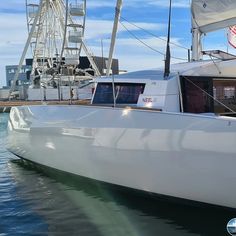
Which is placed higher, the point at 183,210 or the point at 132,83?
the point at 132,83

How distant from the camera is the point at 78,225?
664cm

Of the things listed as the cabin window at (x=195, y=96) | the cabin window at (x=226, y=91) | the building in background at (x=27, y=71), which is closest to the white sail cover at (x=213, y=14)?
the cabin window at (x=226, y=91)

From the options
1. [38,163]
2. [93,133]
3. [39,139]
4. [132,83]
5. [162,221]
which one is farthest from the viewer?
[38,163]

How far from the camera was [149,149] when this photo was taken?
22.1ft

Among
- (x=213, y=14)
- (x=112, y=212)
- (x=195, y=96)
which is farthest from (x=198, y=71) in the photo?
(x=112, y=212)

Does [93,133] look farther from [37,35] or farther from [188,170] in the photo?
[37,35]

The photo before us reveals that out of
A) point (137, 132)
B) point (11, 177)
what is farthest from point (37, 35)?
point (137, 132)

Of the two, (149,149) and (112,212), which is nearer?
(149,149)

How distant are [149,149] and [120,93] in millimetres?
1999

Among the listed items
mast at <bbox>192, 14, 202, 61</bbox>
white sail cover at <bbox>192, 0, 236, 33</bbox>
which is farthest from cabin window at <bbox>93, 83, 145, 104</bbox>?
white sail cover at <bbox>192, 0, 236, 33</bbox>

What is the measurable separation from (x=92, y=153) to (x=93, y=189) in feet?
3.23

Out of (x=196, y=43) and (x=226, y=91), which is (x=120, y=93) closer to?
(x=196, y=43)

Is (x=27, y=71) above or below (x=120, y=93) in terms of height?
below

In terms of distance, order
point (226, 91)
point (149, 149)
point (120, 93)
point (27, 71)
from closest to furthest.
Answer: point (149, 149), point (226, 91), point (120, 93), point (27, 71)
